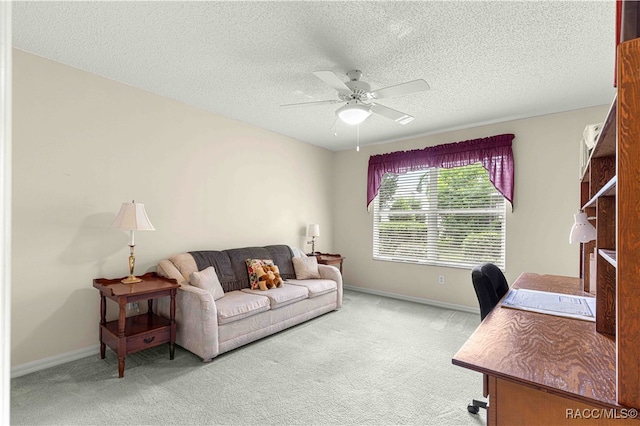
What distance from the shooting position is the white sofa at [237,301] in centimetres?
269

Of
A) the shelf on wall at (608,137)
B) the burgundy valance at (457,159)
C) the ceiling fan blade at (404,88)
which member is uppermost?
the ceiling fan blade at (404,88)

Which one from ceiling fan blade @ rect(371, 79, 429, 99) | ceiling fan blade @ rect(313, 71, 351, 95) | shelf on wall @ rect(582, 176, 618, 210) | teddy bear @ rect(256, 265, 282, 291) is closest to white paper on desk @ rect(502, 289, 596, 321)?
shelf on wall @ rect(582, 176, 618, 210)

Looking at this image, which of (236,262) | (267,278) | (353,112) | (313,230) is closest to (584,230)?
(353,112)

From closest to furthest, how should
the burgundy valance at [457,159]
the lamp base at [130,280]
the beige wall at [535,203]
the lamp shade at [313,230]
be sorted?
the lamp base at [130,280], the beige wall at [535,203], the burgundy valance at [457,159], the lamp shade at [313,230]

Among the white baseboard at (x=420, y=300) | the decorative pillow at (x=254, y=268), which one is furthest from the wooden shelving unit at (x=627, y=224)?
the white baseboard at (x=420, y=300)

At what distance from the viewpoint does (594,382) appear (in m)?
0.98

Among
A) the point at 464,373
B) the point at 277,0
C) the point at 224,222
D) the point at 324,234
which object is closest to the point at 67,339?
the point at 224,222

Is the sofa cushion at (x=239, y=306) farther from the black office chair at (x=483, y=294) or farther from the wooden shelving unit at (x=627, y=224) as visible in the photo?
the wooden shelving unit at (x=627, y=224)

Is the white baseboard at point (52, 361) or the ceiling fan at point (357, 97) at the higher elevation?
the ceiling fan at point (357, 97)

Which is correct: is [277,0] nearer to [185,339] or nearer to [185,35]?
[185,35]

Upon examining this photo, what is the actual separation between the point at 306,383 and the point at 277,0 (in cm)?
262

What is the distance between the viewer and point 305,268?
4.21 meters

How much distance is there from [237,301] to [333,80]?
217 cm

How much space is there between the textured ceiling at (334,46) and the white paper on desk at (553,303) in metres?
1.77
